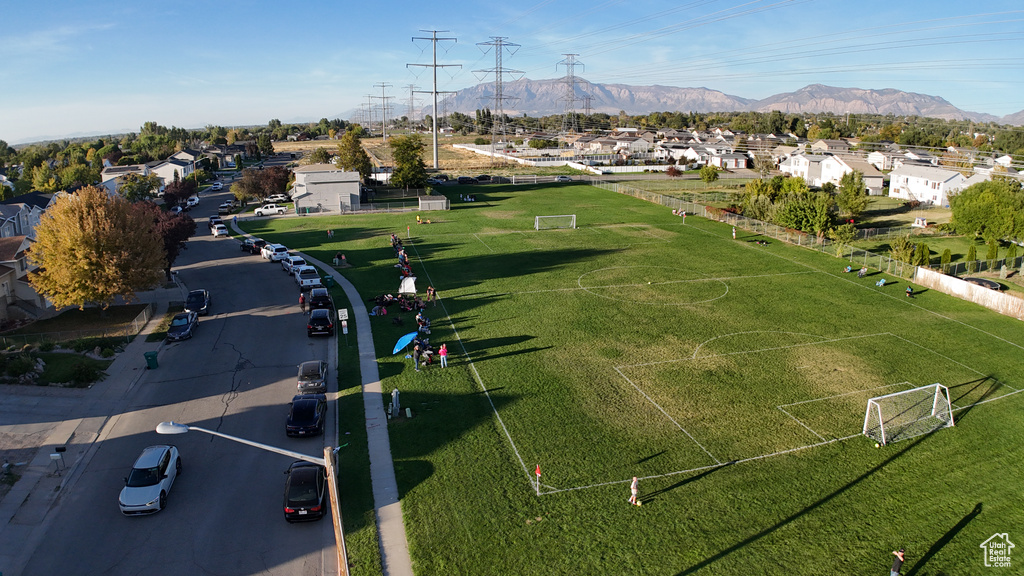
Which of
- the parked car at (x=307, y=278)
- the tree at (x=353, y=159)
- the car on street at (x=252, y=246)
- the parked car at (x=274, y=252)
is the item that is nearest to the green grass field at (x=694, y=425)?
the parked car at (x=307, y=278)

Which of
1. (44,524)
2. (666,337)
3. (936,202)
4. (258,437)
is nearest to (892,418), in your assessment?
(666,337)

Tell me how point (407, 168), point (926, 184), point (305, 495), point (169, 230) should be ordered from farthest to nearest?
1. point (407, 168)
2. point (926, 184)
3. point (169, 230)
4. point (305, 495)

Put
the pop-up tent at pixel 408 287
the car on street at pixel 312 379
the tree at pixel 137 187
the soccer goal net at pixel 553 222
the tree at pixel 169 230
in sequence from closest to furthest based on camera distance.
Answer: the car on street at pixel 312 379 < the pop-up tent at pixel 408 287 < the tree at pixel 169 230 < the soccer goal net at pixel 553 222 < the tree at pixel 137 187

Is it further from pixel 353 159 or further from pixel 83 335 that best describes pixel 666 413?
pixel 353 159

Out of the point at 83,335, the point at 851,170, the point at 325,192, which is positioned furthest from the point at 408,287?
the point at 851,170

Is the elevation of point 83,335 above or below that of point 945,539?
above

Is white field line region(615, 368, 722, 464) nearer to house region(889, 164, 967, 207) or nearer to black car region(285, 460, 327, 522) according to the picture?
black car region(285, 460, 327, 522)

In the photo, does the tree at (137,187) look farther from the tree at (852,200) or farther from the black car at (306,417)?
the tree at (852,200)
